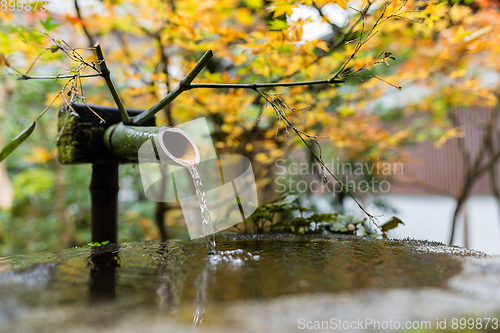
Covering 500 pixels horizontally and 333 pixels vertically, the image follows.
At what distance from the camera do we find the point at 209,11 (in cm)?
351

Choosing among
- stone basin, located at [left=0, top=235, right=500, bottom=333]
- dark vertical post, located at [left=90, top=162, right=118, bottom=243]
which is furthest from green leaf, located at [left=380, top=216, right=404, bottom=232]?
dark vertical post, located at [left=90, top=162, right=118, bottom=243]

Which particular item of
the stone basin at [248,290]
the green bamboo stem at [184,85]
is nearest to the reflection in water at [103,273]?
the stone basin at [248,290]

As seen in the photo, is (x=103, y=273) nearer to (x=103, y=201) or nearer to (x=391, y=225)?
(x=103, y=201)

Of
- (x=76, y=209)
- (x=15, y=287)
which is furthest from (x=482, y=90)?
(x=76, y=209)

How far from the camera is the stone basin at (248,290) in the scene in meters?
0.78

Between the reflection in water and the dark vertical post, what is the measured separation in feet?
1.26

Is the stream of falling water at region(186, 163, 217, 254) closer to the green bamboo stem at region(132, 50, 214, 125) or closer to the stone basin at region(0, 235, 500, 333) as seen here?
the stone basin at region(0, 235, 500, 333)

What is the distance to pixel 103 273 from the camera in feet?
4.15

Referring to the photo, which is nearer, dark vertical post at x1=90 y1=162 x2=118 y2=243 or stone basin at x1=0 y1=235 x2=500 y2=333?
stone basin at x1=0 y1=235 x2=500 y2=333

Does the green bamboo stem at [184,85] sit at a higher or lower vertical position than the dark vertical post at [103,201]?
higher

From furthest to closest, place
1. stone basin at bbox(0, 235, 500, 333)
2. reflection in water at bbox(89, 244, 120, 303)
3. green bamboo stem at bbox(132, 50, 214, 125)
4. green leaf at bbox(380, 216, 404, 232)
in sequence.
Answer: green leaf at bbox(380, 216, 404, 232) < green bamboo stem at bbox(132, 50, 214, 125) < reflection in water at bbox(89, 244, 120, 303) < stone basin at bbox(0, 235, 500, 333)

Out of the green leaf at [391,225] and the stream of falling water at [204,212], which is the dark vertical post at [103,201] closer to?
the stream of falling water at [204,212]

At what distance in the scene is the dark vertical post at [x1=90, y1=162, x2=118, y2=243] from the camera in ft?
7.15

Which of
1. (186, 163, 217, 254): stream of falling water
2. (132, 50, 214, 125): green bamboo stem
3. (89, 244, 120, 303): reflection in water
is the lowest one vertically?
(89, 244, 120, 303): reflection in water
